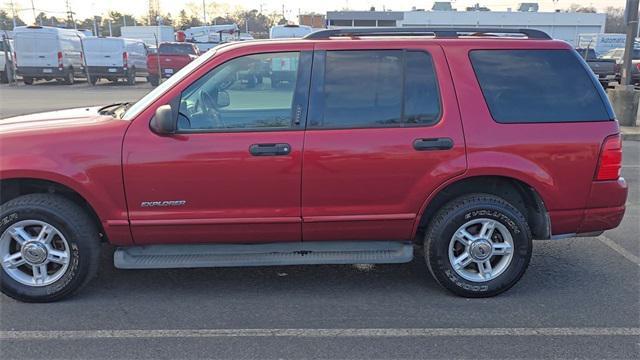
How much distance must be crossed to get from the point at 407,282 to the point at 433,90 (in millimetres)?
1473

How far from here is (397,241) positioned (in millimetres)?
3875

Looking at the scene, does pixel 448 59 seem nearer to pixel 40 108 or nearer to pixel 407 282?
pixel 407 282

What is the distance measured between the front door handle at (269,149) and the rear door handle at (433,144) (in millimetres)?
871

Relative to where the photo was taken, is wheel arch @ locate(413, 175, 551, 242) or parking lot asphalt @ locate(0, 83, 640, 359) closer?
parking lot asphalt @ locate(0, 83, 640, 359)

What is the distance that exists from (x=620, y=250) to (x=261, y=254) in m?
3.23

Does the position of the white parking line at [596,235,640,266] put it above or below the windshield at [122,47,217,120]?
below

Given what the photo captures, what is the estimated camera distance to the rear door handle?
11.8 ft

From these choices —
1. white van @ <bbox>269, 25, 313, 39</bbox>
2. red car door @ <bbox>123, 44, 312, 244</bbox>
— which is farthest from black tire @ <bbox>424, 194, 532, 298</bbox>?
white van @ <bbox>269, 25, 313, 39</bbox>

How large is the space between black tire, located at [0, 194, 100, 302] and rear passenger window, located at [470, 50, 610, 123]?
9.58ft

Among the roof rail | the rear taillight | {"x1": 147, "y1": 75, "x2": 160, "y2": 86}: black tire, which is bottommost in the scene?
{"x1": 147, "y1": 75, "x2": 160, "y2": 86}: black tire

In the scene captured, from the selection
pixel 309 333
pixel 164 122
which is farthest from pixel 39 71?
pixel 309 333

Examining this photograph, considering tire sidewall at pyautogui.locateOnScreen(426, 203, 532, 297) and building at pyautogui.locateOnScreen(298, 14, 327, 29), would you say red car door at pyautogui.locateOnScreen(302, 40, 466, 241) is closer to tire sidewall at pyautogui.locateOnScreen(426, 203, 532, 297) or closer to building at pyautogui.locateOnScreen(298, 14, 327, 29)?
tire sidewall at pyautogui.locateOnScreen(426, 203, 532, 297)

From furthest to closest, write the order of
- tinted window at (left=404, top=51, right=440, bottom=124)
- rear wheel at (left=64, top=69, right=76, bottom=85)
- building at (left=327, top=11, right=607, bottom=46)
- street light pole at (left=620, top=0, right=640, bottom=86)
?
1. building at (left=327, top=11, right=607, bottom=46)
2. rear wheel at (left=64, top=69, right=76, bottom=85)
3. street light pole at (left=620, top=0, right=640, bottom=86)
4. tinted window at (left=404, top=51, right=440, bottom=124)

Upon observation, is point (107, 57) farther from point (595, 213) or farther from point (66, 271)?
point (595, 213)
